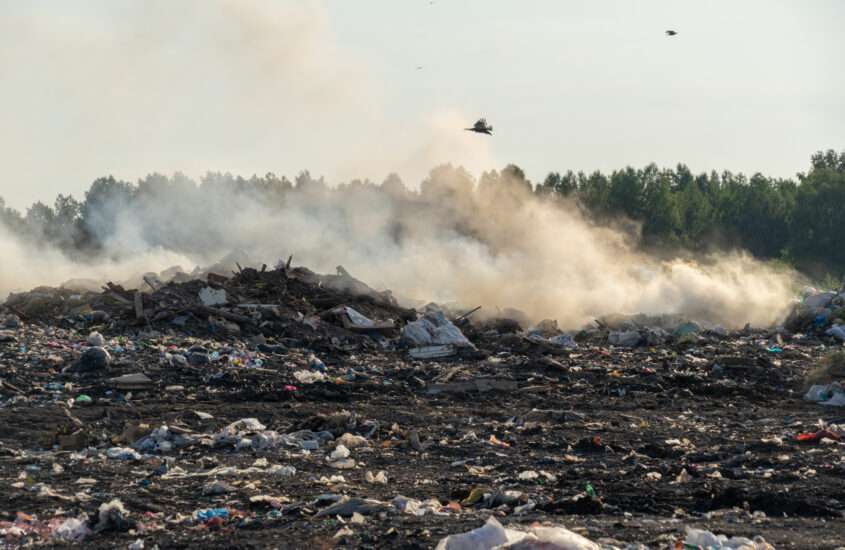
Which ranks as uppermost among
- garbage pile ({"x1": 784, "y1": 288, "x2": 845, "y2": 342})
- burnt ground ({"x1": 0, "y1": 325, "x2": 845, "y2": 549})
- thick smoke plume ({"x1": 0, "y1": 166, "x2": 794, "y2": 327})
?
thick smoke plume ({"x1": 0, "y1": 166, "x2": 794, "y2": 327})

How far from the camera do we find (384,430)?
32.0ft

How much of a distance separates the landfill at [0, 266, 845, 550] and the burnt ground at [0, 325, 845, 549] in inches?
1.2

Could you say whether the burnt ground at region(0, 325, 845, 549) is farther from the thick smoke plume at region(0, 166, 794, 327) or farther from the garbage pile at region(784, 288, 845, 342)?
the thick smoke plume at region(0, 166, 794, 327)

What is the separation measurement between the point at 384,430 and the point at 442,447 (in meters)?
0.96

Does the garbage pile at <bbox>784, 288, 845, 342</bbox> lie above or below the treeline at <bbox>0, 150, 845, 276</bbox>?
below

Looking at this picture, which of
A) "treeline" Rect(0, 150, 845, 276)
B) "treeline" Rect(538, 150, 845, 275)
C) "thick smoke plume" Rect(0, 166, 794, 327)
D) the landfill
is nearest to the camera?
the landfill

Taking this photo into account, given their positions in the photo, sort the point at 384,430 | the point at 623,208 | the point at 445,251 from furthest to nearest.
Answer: the point at 623,208 < the point at 445,251 < the point at 384,430

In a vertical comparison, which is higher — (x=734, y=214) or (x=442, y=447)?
(x=734, y=214)

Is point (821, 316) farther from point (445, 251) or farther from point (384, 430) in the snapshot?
point (384, 430)

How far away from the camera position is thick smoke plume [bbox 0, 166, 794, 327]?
28531 millimetres

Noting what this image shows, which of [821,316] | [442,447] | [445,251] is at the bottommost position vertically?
[442,447]

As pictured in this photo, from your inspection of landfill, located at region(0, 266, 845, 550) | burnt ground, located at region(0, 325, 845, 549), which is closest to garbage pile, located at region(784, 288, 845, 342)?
Result: landfill, located at region(0, 266, 845, 550)

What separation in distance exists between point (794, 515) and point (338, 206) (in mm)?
29352

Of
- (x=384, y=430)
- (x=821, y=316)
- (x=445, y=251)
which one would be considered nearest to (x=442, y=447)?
(x=384, y=430)
